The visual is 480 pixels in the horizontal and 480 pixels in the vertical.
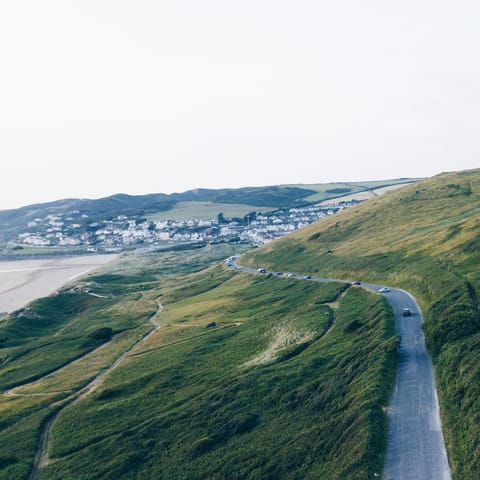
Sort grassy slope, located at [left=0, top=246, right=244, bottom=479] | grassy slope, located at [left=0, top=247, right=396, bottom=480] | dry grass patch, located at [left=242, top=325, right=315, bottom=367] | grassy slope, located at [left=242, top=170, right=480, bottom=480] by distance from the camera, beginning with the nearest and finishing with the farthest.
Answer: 1. grassy slope, located at [left=242, top=170, right=480, bottom=480]
2. grassy slope, located at [left=0, top=247, right=396, bottom=480]
3. grassy slope, located at [left=0, top=246, right=244, bottom=479]
4. dry grass patch, located at [left=242, top=325, right=315, bottom=367]

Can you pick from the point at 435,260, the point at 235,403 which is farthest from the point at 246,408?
the point at 435,260

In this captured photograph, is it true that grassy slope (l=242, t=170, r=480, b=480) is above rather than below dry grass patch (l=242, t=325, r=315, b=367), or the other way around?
above

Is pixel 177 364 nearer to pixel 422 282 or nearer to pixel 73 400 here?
pixel 73 400

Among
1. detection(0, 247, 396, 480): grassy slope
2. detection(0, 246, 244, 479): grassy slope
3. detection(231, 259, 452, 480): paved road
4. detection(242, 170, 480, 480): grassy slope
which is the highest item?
detection(242, 170, 480, 480): grassy slope

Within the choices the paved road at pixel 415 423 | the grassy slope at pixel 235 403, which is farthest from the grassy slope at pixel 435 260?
the grassy slope at pixel 235 403

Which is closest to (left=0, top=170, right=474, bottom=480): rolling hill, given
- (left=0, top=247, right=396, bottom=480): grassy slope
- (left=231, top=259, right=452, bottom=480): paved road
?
(left=0, top=247, right=396, bottom=480): grassy slope

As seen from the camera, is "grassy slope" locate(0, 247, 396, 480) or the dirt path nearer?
"grassy slope" locate(0, 247, 396, 480)

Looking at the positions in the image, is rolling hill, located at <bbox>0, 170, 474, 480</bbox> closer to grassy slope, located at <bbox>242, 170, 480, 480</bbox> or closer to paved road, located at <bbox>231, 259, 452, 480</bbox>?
grassy slope, located at <bbox>242, 170, 480, 480</bbox>

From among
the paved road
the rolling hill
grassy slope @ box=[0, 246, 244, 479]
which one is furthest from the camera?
grassy slope @ box=[0, 246, 244, 479]
